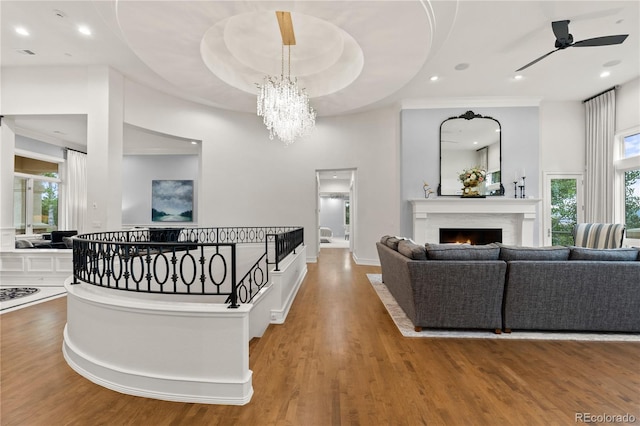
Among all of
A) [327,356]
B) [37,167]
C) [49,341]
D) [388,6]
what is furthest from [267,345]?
[37,167]

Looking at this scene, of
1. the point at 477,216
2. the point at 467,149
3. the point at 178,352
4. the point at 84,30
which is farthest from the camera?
the point at 467,149

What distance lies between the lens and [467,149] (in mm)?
6797

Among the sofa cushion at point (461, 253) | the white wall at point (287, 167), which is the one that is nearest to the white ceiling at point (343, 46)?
the white wall at point (287, 167)

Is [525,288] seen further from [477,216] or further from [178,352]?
[477,216]

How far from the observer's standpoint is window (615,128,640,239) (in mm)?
5777

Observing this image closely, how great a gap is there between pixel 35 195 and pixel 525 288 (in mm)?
11270

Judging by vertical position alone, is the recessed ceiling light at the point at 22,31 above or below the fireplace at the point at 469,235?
above

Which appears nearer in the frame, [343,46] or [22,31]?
[22,31]

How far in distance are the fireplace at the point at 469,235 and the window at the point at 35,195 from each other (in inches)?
423

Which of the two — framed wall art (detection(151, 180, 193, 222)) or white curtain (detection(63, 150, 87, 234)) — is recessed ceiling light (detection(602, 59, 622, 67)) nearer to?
framed wall art (detection(151, 180, 193, 222))

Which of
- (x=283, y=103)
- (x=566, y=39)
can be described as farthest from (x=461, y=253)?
(x=566, y=39)

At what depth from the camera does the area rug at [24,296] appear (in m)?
4.06

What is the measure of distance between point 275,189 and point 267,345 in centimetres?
533

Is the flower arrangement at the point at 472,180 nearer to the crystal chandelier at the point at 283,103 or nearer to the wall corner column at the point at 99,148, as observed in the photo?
the crystal chandelier at the point at 283,103
